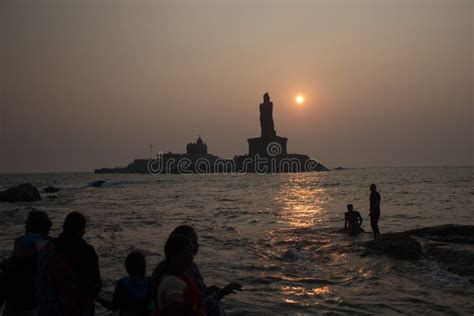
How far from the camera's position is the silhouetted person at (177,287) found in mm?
3256

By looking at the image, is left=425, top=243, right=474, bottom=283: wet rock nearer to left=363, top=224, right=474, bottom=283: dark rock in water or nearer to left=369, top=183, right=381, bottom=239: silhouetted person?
left=363, top=224, right=474, bottom=283: dark rock in water

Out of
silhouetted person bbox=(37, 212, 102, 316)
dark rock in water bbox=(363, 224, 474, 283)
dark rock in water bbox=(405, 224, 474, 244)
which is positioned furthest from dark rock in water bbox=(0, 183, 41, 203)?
silhouetted person bbox=(37, 212, 102, 316)

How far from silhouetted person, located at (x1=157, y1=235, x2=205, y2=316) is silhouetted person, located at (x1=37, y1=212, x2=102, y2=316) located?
4.15 feet

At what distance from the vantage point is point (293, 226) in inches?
844

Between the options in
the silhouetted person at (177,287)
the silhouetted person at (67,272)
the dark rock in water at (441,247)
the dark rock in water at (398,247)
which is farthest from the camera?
the dark rock in water at (398,247)

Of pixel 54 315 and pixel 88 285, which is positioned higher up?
pixel 88 285

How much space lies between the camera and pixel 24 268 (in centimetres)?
490

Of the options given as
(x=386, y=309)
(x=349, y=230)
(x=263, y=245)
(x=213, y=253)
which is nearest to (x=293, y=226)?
(x=349, y=230)

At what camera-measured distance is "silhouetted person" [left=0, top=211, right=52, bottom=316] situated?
4863mm

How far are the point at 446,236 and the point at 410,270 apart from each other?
4907mm

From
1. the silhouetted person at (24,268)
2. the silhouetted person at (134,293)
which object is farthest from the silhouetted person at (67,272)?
the silhouetted person at (24,268)

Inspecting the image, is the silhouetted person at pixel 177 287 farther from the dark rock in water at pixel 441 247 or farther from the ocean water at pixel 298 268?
the dark rock in water at pixel 441 247

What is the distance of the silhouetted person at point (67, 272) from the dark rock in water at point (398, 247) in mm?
10350

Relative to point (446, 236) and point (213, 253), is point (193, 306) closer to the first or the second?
point (213, 253)
